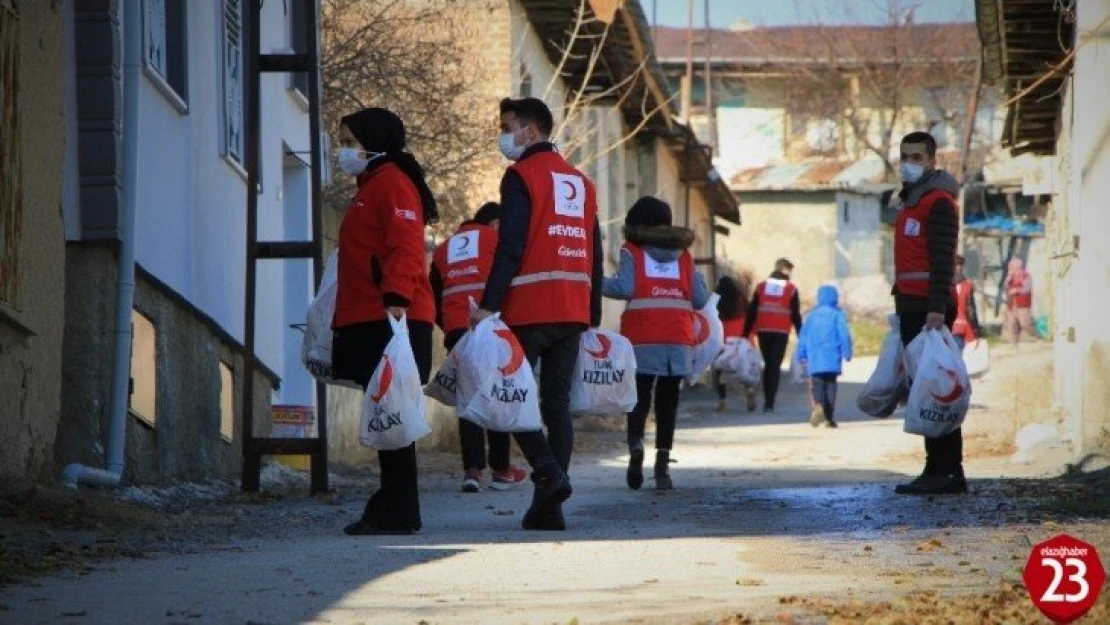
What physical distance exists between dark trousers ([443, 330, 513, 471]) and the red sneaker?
4cm

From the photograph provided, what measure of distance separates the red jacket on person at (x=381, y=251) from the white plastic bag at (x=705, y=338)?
4.60 metres

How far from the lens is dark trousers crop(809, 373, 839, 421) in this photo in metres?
25.7

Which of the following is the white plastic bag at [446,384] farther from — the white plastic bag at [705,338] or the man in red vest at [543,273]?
the white plastic bag at [705,338]

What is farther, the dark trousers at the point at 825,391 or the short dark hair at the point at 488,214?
the dark trousers at the point at 825,391

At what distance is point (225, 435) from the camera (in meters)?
15.1

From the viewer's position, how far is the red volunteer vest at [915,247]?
12281 mm

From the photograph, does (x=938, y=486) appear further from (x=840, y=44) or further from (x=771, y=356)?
(x=840, y=44)

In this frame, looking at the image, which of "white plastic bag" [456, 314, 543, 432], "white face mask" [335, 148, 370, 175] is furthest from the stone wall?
"white plastic bag" [456, 314, 543, 432]

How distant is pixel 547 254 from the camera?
10180 millimetres

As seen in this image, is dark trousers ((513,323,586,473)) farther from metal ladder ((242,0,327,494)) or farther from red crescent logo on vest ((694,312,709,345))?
red crescent logo on vest ((694,312,709,345))

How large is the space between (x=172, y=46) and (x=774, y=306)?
14995 millimetres

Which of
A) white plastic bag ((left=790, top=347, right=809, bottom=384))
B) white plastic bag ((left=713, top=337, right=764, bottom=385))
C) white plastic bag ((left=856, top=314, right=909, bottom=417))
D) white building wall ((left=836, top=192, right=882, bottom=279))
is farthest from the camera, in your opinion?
white building wall ((left=836, top=192, right=882, bottom=279))

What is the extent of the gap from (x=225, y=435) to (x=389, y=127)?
5471 millimetres

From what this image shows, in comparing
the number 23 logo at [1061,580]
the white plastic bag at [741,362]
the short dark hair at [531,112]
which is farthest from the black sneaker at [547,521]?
the white plastic bag at [741,362]
